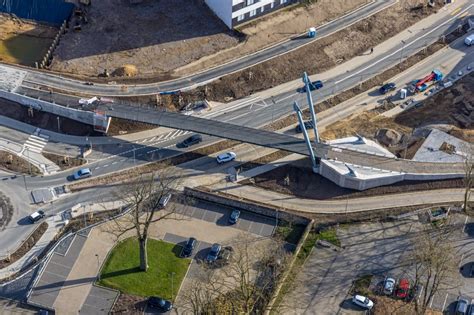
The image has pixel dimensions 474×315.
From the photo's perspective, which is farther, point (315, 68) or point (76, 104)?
point (315, 68)

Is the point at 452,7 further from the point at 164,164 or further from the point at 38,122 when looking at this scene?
the point at 38,122

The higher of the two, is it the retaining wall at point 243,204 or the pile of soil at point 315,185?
the pile of soil at point 315,185

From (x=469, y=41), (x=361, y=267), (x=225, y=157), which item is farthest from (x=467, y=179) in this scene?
(x=469, y=41)

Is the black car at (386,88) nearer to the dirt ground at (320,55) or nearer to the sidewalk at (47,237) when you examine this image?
the dirt ground at (320,55)

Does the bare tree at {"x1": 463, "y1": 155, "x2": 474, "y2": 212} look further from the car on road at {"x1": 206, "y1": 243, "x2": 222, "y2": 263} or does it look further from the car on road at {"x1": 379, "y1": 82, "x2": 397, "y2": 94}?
the car on road at {"x1": 206, "y1": 243, "x2": 222, "y2": 263}

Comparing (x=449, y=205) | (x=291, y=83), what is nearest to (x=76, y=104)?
(x=291, y=83)

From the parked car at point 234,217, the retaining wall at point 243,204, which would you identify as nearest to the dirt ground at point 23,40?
the retaining wall at point 243,204

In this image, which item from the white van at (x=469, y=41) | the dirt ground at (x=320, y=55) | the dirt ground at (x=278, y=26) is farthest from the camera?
the white van at (x=469, y=41)

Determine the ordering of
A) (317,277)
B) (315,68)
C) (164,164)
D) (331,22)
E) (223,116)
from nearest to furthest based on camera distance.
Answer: (317,277) → (164,164) → (223,116) → (315,68) → (331,22)
